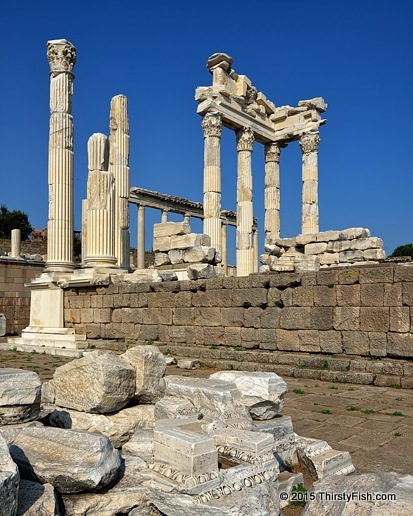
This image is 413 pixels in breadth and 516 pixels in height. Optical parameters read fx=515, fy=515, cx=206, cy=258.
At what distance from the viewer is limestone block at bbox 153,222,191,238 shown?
48.0 ft

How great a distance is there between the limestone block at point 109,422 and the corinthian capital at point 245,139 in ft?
65.3

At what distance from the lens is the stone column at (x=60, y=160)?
15.3m

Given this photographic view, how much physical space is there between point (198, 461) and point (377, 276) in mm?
6989

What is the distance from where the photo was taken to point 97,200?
14867 mm

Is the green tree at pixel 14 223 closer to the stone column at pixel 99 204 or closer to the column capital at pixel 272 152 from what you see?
the column capital at pixel 272 152

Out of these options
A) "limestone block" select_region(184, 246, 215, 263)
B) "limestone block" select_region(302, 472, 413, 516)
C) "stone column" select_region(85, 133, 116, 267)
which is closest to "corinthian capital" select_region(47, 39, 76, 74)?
"stone column" select_region(85, 133, 116, 267)

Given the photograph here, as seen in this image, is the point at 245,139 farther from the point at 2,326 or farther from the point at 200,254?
the point at 2,326

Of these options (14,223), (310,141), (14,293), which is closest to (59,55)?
(14,293)

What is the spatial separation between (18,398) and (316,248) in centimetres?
1383

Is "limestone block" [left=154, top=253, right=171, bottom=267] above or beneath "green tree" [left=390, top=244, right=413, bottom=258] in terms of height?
beneath

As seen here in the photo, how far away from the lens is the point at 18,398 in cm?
395

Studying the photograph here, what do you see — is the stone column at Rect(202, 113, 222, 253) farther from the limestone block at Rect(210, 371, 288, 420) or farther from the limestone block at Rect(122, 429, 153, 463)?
the limestone block at Rect(122, 429, 153, 463)

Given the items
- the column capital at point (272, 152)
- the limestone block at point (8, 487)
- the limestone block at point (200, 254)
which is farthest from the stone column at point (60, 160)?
the limestone block at point (8, 487)

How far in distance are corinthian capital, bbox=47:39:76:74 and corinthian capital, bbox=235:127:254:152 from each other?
9.73m
